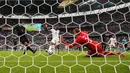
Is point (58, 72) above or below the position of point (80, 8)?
above

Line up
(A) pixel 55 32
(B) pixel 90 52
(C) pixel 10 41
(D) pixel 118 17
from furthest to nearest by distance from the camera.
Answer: (D) pixel 118 17 → (C) pixel 10 41 → (A) pixel 55 32 → (B) pixel 90 52

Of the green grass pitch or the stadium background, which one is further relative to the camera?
the stadium background

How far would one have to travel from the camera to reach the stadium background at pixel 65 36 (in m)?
2.66

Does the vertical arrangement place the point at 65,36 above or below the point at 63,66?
below

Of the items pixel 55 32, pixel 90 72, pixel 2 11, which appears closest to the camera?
pixel 90 72

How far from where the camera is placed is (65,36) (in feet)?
42.2

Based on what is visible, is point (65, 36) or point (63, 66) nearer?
point (63, 66)

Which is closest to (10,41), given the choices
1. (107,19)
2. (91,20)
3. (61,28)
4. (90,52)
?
(61,28)

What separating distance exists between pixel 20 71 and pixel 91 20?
499 inches

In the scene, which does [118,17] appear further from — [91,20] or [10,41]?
[10,41]

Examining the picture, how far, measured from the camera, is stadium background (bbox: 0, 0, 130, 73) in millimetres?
2658

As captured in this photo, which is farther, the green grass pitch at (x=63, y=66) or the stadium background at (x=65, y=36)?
the stadium background at (x=65, y=36)

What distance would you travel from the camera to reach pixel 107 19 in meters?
14.8

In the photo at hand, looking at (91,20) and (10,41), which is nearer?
(10,41)
